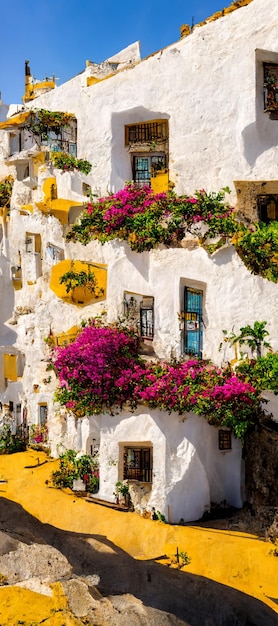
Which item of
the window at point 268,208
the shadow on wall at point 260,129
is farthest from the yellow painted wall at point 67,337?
the shadow on wall at point 260,129

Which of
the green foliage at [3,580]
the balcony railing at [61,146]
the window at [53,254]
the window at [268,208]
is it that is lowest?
the green foliage at [3,580]

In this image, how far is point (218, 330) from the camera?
20734 millimetres

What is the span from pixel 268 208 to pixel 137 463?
11078 millimetres

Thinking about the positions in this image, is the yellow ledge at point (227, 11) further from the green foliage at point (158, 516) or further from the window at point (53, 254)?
the green foliage at point (158, 516)

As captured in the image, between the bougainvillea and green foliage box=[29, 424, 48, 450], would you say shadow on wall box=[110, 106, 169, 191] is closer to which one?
the bougainvillea

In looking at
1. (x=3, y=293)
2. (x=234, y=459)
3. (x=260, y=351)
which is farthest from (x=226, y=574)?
(x=3, y=293)

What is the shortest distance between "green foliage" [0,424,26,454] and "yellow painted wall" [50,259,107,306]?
753cm

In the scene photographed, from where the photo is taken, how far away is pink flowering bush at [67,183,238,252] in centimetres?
2167

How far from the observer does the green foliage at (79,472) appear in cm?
2056

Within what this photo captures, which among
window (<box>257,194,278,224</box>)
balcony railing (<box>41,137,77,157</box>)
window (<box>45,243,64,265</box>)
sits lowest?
window (<box>45,243,64,265</box>)

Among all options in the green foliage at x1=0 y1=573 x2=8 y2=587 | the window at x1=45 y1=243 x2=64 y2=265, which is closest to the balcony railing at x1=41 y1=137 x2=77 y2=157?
the window at x1=45 y1=243 x2=64 y2=265

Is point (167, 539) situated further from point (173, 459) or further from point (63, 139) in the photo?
point (63, 139)

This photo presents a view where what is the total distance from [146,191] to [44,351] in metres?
8.63

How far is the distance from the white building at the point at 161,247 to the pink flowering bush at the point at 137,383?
0.69m
